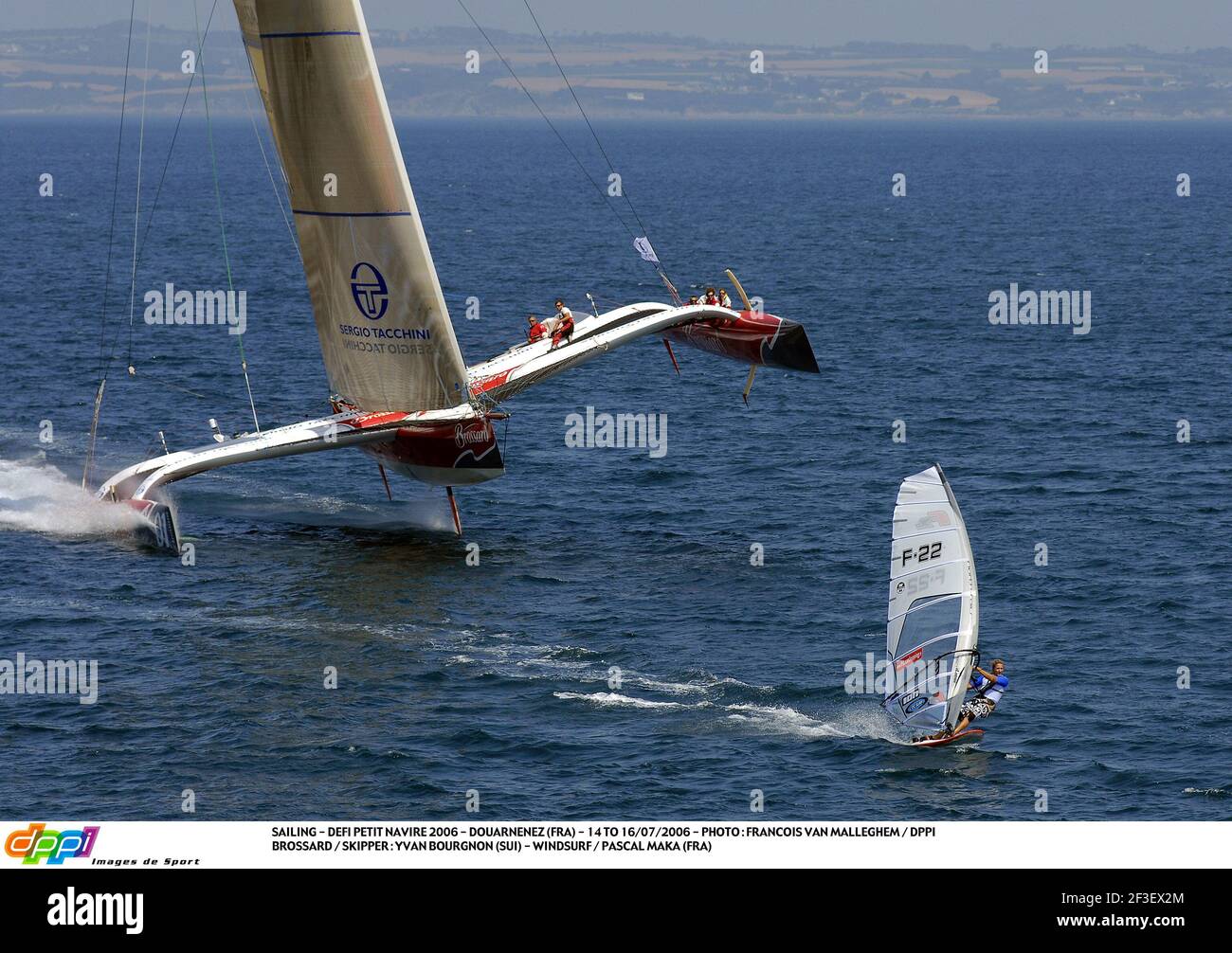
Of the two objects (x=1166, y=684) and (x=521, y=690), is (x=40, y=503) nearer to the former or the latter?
(x=521, y=690)

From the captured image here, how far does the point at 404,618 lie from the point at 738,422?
29.0 metres

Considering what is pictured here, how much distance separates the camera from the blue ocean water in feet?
131

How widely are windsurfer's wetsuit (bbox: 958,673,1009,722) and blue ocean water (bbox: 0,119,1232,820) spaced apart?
2.83ft

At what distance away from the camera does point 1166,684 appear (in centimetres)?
4519

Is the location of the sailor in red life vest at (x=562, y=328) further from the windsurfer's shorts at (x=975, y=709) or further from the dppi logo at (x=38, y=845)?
the dppi logo at (x=38, y=845)

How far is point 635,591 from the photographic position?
2062 inches

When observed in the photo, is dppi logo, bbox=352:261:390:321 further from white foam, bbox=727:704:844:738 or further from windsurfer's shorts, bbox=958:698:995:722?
windsurfer's shorts, bbox=958:698:995:722

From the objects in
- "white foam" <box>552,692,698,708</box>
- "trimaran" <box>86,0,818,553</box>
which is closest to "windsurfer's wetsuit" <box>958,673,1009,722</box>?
"white foam" <box>552,692,698,708</box>

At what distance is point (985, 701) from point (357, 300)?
25208mm

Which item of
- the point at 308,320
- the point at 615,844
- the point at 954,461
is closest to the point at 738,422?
the point at 954,461

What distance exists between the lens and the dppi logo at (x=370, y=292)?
5541cm

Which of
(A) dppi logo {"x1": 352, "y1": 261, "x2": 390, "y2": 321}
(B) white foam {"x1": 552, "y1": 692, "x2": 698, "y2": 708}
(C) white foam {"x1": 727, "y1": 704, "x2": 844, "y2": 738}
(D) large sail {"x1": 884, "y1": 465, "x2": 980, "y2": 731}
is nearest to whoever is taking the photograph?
(D) large sail {"x1": 884, "y1": 465, "x2": 980, "y2": 731}

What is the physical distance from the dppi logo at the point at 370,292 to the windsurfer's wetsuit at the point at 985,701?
2392 cm

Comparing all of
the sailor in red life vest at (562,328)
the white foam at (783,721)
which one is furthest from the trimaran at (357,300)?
the white foam at (783,721)
